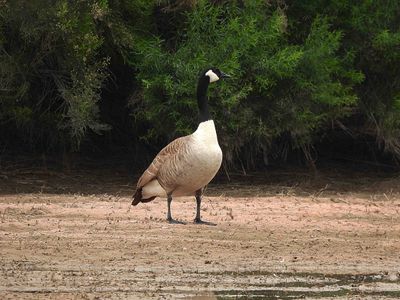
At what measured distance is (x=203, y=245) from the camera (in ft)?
39.3

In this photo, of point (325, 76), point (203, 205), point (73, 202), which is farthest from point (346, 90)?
point (73, 202)

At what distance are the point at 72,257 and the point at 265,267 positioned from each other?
198 centimetres

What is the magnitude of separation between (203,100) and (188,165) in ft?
3.99

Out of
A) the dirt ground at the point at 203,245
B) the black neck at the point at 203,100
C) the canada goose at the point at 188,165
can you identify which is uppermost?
the black neck at the point at 203,100

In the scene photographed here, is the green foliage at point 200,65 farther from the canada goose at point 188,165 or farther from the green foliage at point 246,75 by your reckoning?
the canada goose at point 188,165

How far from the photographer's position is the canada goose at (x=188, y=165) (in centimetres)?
1327

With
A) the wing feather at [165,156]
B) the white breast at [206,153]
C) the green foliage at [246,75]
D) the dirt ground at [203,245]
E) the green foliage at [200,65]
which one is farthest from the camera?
the green foliage at [246,75]

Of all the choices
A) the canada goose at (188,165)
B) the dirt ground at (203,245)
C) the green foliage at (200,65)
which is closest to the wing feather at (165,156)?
the canada goose at (188,165)

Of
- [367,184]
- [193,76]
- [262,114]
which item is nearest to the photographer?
[193,76]

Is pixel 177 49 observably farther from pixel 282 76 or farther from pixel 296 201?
pixel 296 201

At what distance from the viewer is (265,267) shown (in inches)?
426

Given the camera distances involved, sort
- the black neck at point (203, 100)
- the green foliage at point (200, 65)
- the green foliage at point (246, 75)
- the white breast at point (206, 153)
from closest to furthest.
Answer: the white breast at point (206, 153) < the black neck at point (203, 100) < the green foliage at point (200, 65) < the green foliage at point (246, 75)

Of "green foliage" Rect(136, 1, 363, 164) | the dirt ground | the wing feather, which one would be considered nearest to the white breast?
the wing feather

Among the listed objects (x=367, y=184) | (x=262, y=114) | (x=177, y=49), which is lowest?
(x=367, y=184)
